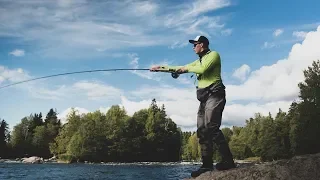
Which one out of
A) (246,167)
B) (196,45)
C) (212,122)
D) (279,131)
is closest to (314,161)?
(246,167)

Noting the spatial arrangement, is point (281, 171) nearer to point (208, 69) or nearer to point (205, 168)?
point (205, 168)

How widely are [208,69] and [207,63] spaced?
12cm

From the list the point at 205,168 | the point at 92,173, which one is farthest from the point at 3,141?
the point at 205,168

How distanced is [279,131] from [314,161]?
8241 cm

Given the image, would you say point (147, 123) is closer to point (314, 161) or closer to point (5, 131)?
point (5, 131)

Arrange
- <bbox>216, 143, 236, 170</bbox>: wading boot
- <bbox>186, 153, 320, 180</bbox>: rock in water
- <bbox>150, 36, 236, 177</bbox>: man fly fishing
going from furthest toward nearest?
<bbox>216, 143, 236, 170</bbox>: wading boot < <bbox>150, 36, 236, 177</bbox>: man fly fishing < <bbox>186, 153, 320, 180</bbox>: rock in water

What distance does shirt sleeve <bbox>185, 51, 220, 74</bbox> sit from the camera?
774 cm

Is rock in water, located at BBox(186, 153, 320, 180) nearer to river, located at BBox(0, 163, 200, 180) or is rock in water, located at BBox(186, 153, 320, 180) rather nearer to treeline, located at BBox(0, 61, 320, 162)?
river, located at BBox(0, 163, 200, 180)

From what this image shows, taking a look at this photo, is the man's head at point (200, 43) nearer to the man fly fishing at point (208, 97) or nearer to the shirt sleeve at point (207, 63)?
the man fly fishing at point (208, 97)

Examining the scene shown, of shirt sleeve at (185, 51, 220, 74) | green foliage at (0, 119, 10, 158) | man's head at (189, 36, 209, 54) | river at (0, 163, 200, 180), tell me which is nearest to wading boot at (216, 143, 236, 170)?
shirt sleeve at (185, 51, 220, 74)

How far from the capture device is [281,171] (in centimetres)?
729

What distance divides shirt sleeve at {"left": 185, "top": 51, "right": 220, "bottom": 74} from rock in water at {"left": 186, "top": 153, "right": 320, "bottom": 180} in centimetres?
200

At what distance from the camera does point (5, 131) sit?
433 ft

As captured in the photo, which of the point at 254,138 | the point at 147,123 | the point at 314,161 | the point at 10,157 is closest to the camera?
the point at 314,161
